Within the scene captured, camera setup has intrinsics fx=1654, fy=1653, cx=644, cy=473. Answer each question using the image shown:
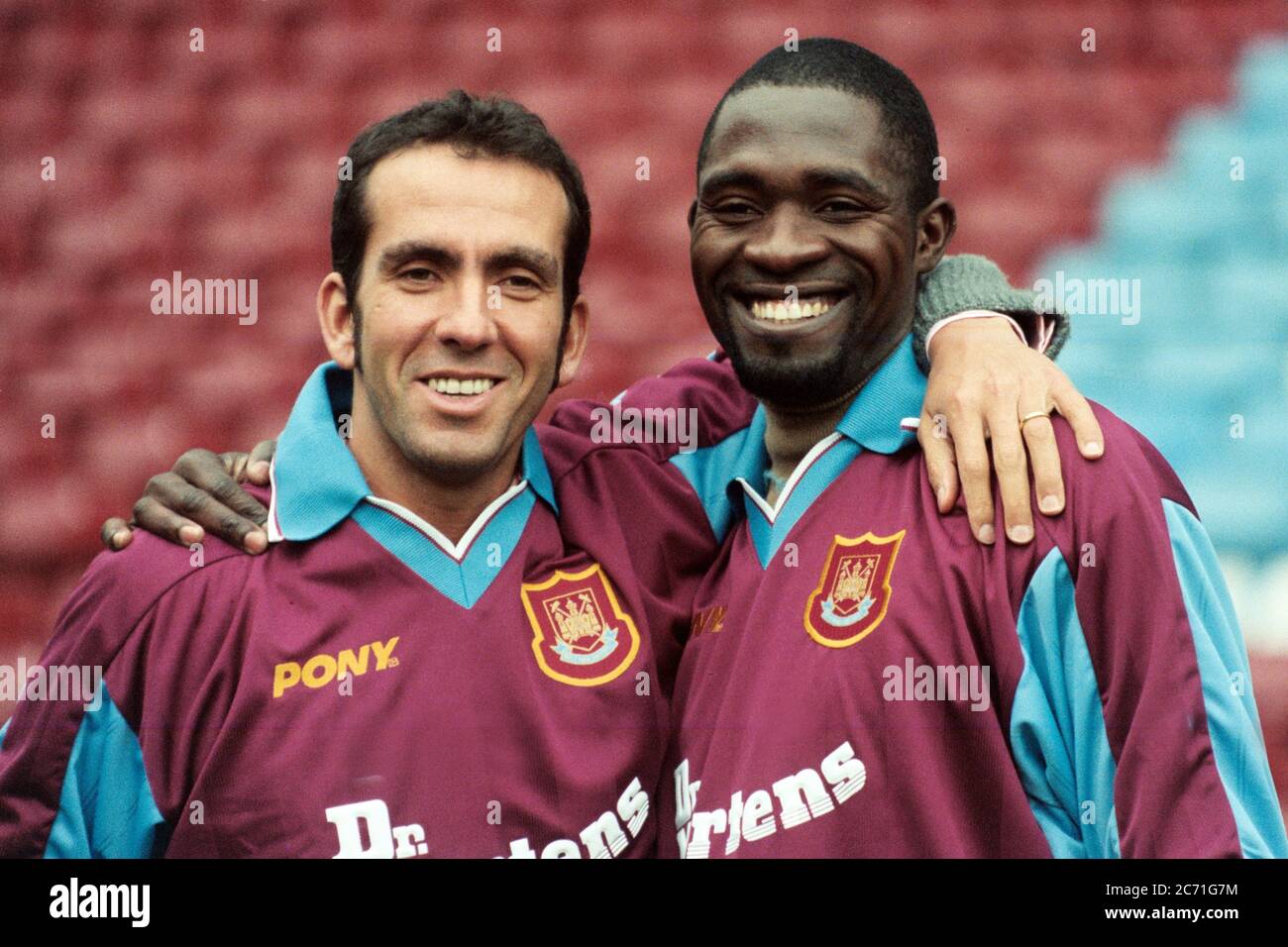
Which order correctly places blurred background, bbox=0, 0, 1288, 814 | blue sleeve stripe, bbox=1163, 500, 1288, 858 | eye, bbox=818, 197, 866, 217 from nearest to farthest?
blue sleeve stripe, bbox=1163, 500, 1288, 858, eye, bbox=818, 197, 866, 217, blurred background, bbox=0, 0, 1288, 814

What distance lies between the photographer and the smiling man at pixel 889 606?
149 centimetres

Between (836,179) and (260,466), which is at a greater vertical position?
(836,179)

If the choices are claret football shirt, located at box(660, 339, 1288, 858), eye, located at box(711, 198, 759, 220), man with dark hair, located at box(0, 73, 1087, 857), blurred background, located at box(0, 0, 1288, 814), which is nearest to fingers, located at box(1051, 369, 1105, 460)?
claret football shirt, located at box(660, 339, 1288, 858)

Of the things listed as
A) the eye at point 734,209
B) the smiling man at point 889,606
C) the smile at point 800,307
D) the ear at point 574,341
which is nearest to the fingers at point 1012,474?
the smiling man at point 889,606

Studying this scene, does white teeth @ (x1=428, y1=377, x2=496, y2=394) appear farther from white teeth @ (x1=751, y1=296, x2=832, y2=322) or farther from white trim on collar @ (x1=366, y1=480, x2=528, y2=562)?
white teeth @ (x1=751, y1=296, x2=832, y2=322)

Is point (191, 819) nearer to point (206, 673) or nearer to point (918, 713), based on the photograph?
point (206, 673)

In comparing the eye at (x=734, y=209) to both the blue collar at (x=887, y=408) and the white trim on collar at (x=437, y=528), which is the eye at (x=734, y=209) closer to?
the blue collar at (x=887, y=408)

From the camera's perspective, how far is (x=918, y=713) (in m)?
1.56

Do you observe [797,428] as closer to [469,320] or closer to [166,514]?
[469,320]

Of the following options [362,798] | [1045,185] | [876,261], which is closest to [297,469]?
[362,798]

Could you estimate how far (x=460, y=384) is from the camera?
1.67 meters

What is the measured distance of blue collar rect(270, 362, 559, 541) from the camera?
168 centimetres

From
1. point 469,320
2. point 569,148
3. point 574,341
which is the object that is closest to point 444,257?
point 469,320

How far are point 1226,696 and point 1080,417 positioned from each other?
0.29 metres
